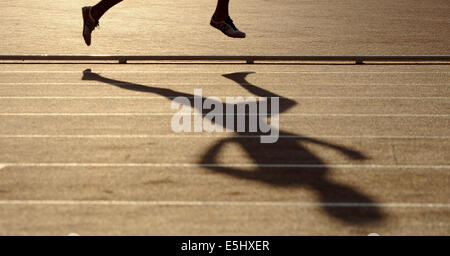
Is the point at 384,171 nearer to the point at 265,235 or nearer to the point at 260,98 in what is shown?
the point at 265,235

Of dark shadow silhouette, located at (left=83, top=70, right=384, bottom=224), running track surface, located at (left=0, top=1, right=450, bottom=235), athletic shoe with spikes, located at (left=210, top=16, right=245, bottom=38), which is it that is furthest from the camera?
athletic shoe with spikes, located at (left=210, top=16, right=245, bottom=38)

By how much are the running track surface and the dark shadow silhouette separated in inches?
0.5

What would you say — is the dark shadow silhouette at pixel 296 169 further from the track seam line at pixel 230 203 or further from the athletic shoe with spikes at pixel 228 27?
the athletic shoe with spikes at pixel 228 27

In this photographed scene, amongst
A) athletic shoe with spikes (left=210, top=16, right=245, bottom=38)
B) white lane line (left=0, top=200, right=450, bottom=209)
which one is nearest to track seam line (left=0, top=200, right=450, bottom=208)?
white lane line (left=0, top=200, right=450, bottom=209)

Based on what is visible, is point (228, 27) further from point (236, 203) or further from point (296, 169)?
point (236, 203)

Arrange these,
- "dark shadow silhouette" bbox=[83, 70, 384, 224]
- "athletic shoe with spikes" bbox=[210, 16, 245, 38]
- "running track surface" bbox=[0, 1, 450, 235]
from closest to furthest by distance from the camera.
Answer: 1. "running track surface" bbox=[0, 1, 450, 235]
2. "dark shadow silhouette" bbox=[83, 70, 384, 224]
3. "athletic shoe with spikes" bbox=[210, 16, 245, 38]

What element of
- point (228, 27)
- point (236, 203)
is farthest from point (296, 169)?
point (228, 27)

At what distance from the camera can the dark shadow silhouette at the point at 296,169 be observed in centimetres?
421

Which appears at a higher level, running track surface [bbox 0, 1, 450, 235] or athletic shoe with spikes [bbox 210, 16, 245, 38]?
athletic shoe with spikes [bbox 210, 16, 245, 38]

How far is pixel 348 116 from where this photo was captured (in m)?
6.66

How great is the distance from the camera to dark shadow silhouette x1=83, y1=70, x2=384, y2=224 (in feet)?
13.8

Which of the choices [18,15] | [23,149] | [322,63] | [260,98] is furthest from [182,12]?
[23,149]

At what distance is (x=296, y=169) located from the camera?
5004mm

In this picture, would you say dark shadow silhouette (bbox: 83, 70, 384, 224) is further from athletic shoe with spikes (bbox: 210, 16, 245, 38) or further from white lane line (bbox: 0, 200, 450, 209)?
athletic shoe with spikes (bbox: 210, 16, 245, 38)
